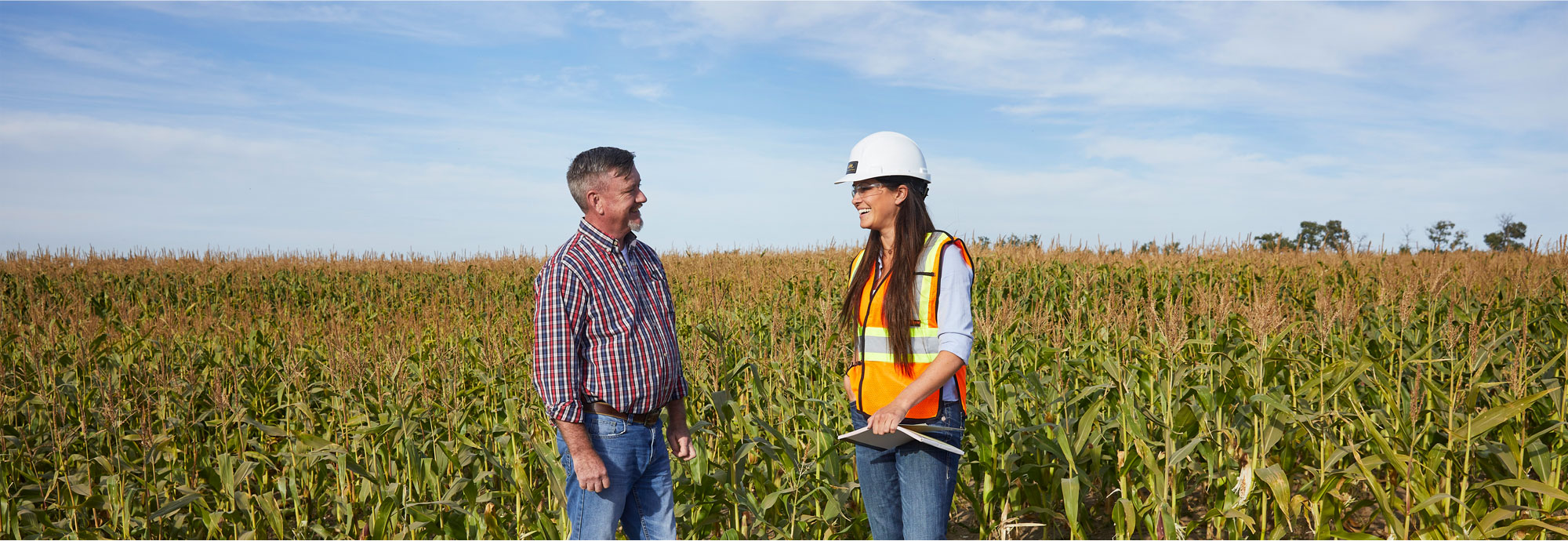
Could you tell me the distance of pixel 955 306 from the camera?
2600 mm

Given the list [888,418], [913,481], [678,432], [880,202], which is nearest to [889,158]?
[880,202]

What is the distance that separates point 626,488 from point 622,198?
1.02m

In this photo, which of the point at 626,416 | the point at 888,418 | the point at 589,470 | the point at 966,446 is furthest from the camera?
the point at 966,446

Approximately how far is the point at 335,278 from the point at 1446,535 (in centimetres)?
2073

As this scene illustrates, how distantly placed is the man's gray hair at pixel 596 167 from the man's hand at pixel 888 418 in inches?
46.5

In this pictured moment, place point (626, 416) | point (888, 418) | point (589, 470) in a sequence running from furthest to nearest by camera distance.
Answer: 1. point (626, 416)
2. point (589, 470)
3. point (888, 418)

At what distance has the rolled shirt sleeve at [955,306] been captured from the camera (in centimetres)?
255

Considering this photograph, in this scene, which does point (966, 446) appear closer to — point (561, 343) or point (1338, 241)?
point (561, 343)

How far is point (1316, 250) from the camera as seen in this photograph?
17250 mm

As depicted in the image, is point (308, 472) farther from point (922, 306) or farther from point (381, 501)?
point (922, 306)

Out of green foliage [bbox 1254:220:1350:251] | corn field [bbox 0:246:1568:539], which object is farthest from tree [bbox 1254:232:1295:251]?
corn field [bbox 0:246:1568:539]

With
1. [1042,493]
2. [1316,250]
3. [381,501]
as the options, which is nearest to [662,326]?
[381,501]

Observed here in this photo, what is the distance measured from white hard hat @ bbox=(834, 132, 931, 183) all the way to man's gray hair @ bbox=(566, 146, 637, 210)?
81 cm

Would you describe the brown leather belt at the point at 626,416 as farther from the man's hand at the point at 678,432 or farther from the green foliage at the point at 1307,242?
the green foliage at the point at 1307,242
